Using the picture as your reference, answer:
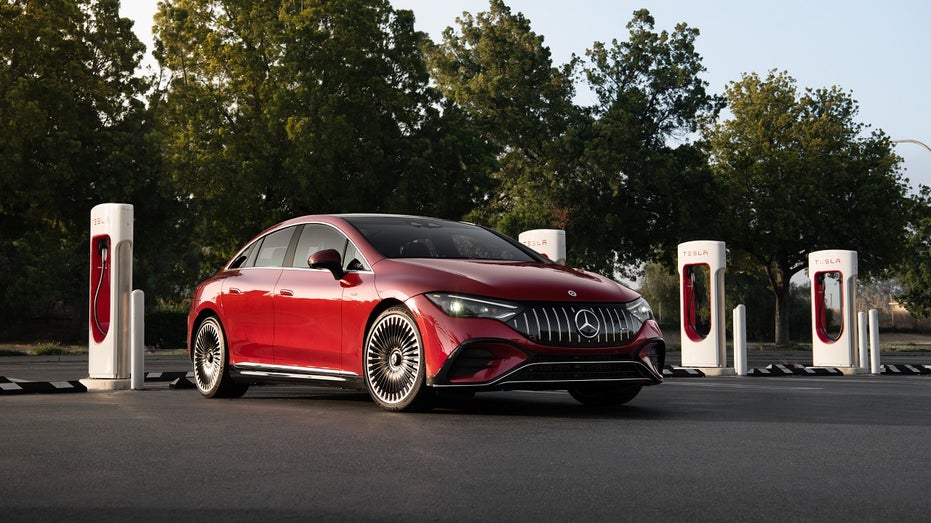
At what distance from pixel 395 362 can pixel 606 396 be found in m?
2.02

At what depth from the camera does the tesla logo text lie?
8758 millimetres

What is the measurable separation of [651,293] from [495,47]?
85.3 feet

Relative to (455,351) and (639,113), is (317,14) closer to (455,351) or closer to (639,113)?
(639,113)

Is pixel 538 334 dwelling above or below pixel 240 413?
above

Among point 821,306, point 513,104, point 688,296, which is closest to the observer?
point 688,296

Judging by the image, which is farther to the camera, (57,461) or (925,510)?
(57,461)

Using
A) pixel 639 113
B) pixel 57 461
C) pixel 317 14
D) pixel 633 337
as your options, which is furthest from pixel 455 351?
pixel 639 113

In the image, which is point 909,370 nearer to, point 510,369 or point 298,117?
point 510,369

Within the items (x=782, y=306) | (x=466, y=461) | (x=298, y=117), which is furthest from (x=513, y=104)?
(x=466, y=461)

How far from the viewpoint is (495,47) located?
4488cm

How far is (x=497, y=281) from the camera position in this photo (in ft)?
28.6

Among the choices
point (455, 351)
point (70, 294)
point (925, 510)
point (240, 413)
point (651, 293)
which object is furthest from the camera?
point (651, 293)

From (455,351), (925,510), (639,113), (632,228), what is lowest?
(925,510)

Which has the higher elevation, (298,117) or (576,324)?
(298,117)
